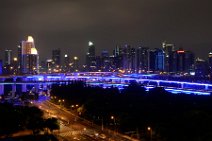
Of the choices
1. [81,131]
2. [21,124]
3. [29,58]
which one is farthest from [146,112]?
[29,58]

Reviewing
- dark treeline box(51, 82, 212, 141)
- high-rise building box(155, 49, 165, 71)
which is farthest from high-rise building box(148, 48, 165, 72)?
dark treeline box(51, 82, 212, 141)

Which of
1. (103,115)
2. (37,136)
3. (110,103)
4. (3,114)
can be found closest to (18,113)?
(3,114)

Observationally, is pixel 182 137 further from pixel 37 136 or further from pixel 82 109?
pixel 82 109

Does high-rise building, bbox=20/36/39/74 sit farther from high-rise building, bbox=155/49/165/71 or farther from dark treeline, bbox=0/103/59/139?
dark treeline, bbox=0/103/59/139

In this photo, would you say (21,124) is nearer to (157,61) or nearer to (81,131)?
(81,131)

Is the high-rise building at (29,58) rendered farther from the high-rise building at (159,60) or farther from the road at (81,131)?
the road at (81,131)
